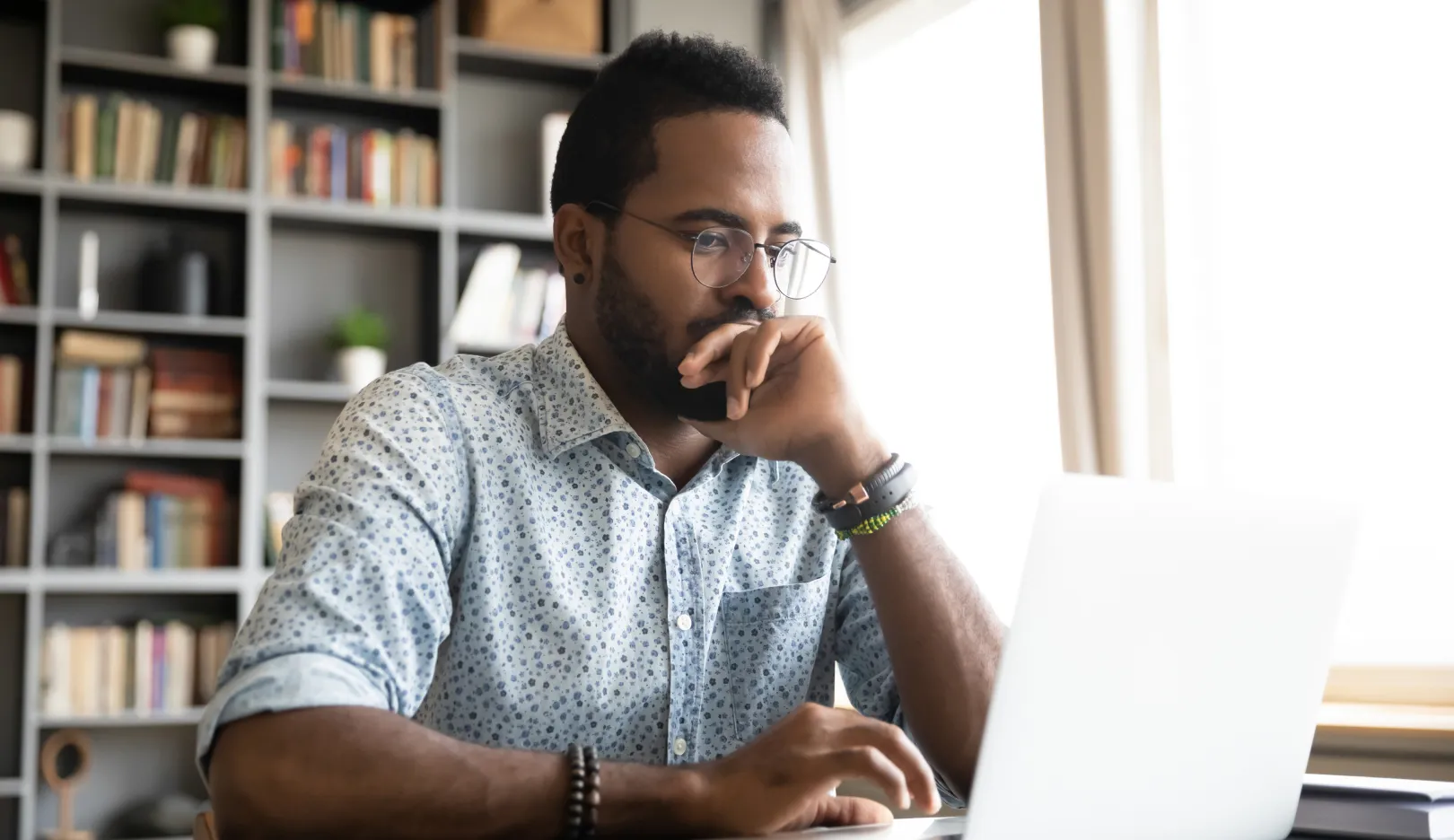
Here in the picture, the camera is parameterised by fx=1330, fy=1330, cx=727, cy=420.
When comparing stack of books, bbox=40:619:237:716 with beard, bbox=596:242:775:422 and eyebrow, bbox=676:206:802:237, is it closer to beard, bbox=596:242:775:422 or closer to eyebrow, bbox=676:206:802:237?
beard, bbox=596:242:775:422

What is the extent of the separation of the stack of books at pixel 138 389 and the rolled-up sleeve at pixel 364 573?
239 cm

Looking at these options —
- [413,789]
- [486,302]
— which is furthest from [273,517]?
[413,789]

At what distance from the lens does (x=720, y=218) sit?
1438 millimetres

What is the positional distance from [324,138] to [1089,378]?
219 centimetres

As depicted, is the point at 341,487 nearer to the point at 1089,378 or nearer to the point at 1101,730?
the point at 1101,730

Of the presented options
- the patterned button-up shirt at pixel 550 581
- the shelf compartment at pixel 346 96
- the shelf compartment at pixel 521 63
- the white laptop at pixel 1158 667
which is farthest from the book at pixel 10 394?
the white laptop at pixel 1158 667

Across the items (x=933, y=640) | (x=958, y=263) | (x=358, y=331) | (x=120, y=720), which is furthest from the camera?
(x=358, y=331)

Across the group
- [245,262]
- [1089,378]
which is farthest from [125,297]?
[1089,378]

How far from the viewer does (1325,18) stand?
2232 mm

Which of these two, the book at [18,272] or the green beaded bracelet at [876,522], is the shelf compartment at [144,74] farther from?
the green beaded bracelet at [876,522]

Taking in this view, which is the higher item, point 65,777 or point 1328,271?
point 1328,271

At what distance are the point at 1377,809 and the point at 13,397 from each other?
10.9 ft

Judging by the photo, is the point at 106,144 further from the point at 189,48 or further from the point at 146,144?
the point at 189,48

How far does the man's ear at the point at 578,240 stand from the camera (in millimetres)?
1563
